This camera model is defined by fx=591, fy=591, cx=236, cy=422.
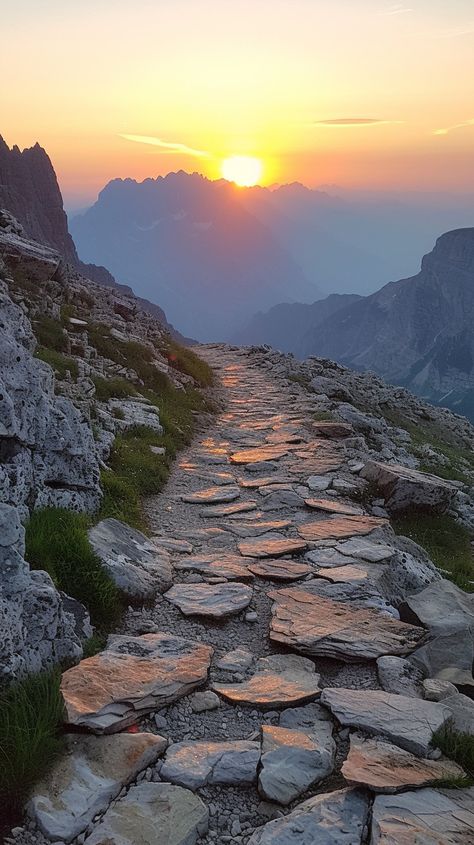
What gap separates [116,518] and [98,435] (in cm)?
375

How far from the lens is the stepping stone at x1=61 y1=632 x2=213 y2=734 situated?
4918mm

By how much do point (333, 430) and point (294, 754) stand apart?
524 inches

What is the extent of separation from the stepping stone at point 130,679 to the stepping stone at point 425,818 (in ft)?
6.84

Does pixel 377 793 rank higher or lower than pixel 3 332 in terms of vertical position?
lower

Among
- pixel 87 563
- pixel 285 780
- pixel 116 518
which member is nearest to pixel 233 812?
pixel 285 780

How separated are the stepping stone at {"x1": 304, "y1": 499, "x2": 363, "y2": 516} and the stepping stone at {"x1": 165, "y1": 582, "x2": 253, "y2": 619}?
12.2 feet

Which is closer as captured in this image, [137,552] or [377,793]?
[377,793]

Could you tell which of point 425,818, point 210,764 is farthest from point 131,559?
point 425,818

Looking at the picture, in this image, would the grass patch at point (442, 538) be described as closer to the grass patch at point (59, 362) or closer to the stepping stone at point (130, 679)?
the stepping stone at point (130, 679)

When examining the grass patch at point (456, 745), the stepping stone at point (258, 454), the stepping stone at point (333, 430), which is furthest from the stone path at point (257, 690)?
the stepping stone at point (333, 430)

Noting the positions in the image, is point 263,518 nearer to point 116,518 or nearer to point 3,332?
point 116,518

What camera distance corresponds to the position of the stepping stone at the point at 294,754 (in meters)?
4.55

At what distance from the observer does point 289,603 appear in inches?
301

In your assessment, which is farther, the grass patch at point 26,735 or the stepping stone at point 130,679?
the stepping stone at point 130,679
